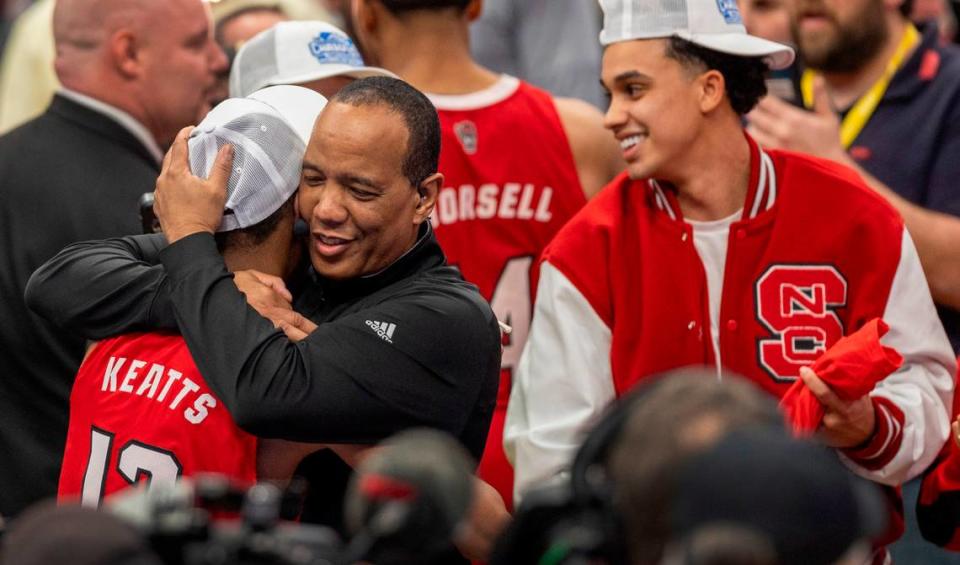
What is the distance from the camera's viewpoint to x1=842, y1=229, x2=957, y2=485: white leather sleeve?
3.60m

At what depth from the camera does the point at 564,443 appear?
371 cm

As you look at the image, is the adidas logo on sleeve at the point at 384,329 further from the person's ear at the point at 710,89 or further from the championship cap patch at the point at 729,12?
the championship cap patch at the point at 729,12

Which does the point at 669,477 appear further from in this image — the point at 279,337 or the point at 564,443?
the point at 564,443

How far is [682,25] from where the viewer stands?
12.9ft

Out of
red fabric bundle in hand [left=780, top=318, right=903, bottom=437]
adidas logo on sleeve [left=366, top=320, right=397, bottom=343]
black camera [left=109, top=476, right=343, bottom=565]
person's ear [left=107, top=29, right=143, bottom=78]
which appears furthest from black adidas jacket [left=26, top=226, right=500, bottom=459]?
person's ear [left=107, top=29, right=143, bottom=78]

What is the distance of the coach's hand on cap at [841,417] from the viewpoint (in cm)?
339

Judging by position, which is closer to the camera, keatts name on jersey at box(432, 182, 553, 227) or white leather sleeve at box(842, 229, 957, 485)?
white leather sleeve at box(842, 229, 957, 485)

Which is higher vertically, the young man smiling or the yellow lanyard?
the young man smiling

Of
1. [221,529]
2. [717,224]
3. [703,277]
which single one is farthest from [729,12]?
[221,529]

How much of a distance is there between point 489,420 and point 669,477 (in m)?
1.56

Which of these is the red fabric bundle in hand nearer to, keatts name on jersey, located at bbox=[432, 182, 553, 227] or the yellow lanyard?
keatts name on jersey, located at bbox=[432, 182, 553, 227]

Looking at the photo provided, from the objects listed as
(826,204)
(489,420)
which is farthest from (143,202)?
(826,204)

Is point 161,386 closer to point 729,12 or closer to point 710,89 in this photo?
point 710,89

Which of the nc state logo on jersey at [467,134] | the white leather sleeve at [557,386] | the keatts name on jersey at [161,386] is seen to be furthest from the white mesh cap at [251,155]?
the nc state logo on jersey at [467,134]
